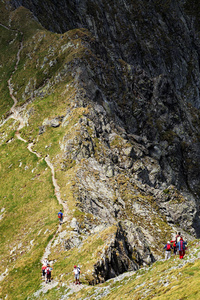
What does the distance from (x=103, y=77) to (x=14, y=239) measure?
51.9m

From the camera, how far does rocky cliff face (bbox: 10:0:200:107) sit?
135625mm

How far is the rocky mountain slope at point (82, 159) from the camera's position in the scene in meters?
30.9

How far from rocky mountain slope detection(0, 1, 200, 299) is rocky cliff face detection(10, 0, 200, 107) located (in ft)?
85.1

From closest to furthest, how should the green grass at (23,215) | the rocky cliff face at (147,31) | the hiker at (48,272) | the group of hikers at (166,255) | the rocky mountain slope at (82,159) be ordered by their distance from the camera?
the group of hikers at (166,255) < the hiker at (48,272) < the green grass at (23,215) < the rocky mountain slope at (82,159) < the rocky cliff face at (147,31)

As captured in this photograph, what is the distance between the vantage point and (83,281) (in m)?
25.6

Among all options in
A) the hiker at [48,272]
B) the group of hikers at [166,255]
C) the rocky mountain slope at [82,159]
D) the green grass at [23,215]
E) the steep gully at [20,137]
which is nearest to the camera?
the group of hikers at [166,255]

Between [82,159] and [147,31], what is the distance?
14242cm

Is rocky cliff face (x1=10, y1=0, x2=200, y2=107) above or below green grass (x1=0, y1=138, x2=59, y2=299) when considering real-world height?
above

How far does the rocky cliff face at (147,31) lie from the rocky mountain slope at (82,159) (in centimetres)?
2594

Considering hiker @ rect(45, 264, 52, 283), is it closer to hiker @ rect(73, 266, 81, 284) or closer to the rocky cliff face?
hiker @ rect(73, 266, 81, 284)

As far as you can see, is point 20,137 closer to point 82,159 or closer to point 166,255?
point 82,159

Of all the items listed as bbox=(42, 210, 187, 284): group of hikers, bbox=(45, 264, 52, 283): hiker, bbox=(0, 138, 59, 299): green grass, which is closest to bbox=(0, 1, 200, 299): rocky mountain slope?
bbox=(0, 138, 59, 299): green grass

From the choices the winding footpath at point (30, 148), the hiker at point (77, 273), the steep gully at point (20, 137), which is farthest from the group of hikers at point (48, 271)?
the steep gully at point (20, 137)

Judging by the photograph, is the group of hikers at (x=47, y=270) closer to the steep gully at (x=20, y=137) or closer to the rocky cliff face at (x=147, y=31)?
the steep gully at (x=20, y=137)
